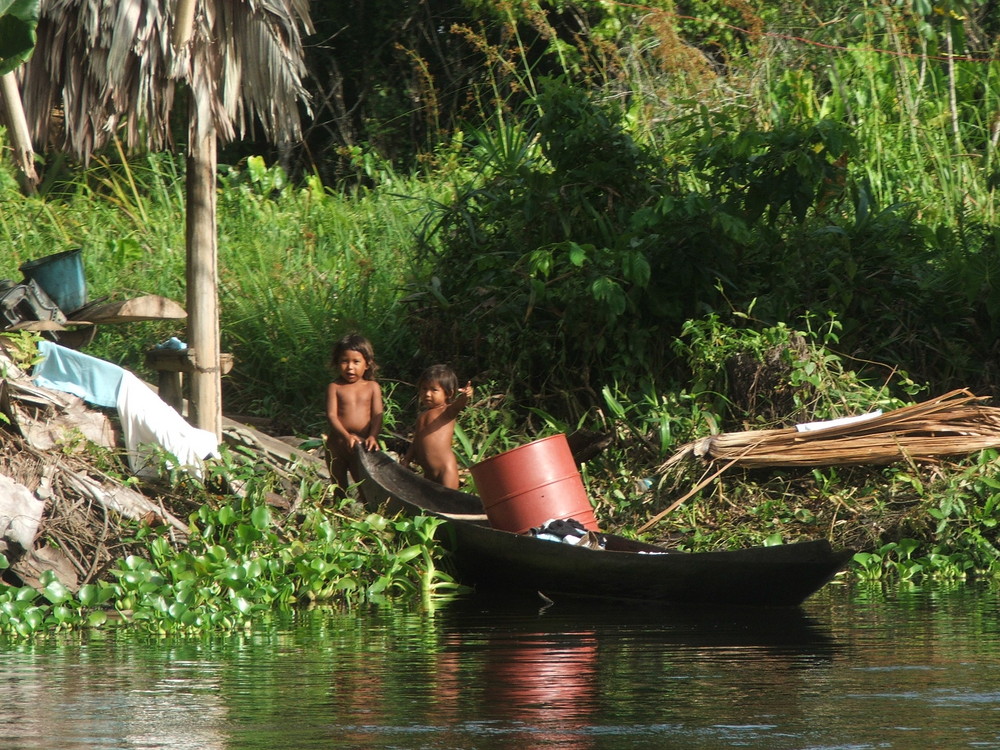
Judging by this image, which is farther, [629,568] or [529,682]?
[629,568]

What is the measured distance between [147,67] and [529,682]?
395 centimetres

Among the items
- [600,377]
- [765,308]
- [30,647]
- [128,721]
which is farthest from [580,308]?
[128,721]

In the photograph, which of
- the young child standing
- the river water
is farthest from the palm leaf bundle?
the river water

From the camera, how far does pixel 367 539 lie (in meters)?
7.08

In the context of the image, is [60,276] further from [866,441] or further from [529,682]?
[529,682]

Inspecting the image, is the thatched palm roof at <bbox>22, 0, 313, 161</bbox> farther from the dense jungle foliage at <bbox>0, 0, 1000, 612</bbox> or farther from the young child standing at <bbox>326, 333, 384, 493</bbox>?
the dense jungle foliage at <bbox>0, 0, 1000, 612</bbox>

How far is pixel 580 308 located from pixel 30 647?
4855mm

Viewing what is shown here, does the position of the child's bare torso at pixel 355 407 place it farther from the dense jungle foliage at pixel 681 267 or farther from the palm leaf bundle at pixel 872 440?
the palm leaf bundle at pixel 872 440

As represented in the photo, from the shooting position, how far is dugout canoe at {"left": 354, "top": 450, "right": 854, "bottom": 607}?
235 inches

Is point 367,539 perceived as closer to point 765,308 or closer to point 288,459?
point 288,459

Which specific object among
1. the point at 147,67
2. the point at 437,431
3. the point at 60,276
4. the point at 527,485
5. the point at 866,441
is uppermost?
the point at 147,67

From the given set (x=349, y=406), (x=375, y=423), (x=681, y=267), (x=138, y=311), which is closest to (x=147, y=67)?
(x=138, y=311)

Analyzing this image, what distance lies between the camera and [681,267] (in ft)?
31.0

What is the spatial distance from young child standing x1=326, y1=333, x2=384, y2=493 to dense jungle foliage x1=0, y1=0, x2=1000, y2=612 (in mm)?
1003
